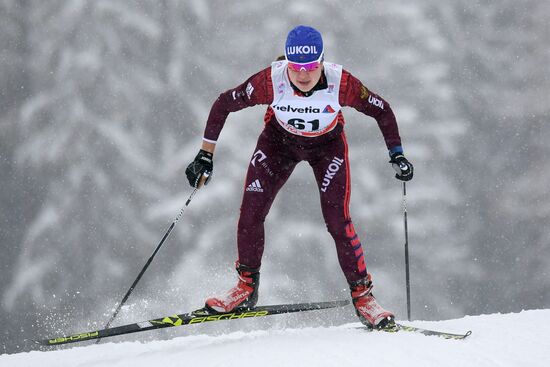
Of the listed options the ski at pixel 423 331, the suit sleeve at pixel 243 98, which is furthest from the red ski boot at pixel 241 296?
the suit sleeve at pixel 243 98

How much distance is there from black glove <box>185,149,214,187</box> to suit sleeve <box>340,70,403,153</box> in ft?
3.45

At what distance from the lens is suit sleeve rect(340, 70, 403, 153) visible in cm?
461

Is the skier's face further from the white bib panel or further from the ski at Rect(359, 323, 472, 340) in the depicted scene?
the ski at Rect(359, 323, 472, 340)

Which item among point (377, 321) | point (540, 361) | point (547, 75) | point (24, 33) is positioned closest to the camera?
point (540, 361)

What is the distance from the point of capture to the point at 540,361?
4078 millimetres

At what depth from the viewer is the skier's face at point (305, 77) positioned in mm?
4398

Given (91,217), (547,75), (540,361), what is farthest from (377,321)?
(547,75)

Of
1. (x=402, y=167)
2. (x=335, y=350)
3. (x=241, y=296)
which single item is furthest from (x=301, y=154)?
(x=335, y=350)

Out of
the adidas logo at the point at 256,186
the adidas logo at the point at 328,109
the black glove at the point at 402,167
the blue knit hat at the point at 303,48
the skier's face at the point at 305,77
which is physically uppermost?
the blue knit hat at the point at 303,48

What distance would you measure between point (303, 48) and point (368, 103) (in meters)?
0.69

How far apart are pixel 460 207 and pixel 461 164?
4.40ft

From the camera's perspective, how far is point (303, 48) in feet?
14.1

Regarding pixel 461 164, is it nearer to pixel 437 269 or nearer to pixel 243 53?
pixel 437 269

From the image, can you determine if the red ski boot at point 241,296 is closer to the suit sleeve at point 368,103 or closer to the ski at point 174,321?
the ski at point 174,321
